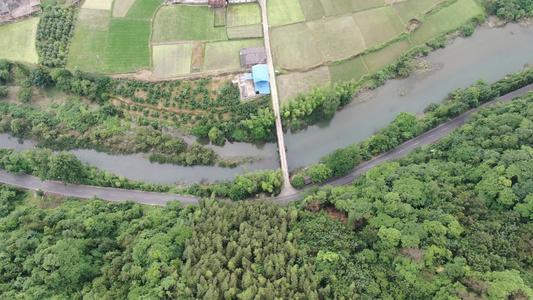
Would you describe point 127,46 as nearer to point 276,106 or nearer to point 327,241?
point 276,106

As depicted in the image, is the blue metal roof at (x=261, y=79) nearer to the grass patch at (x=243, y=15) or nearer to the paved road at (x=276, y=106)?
the paved road at (x=276, y=106)

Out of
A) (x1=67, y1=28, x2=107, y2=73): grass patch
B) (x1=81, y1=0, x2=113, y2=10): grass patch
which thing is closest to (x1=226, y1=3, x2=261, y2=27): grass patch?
(x1=81, y1=0, x2=113, y2=10): grass patch

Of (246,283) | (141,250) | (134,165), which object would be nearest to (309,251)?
(246,283)

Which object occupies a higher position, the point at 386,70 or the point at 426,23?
the point at 426,23

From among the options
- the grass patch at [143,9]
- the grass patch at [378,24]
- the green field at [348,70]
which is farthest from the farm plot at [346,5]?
the grass patch at [143,9]

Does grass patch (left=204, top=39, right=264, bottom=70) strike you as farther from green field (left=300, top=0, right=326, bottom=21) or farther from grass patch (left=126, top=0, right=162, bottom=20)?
grass patch (left=126, top=0, right=162, bottom=20)

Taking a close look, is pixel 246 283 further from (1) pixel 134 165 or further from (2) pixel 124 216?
(1) pixel 134 165
